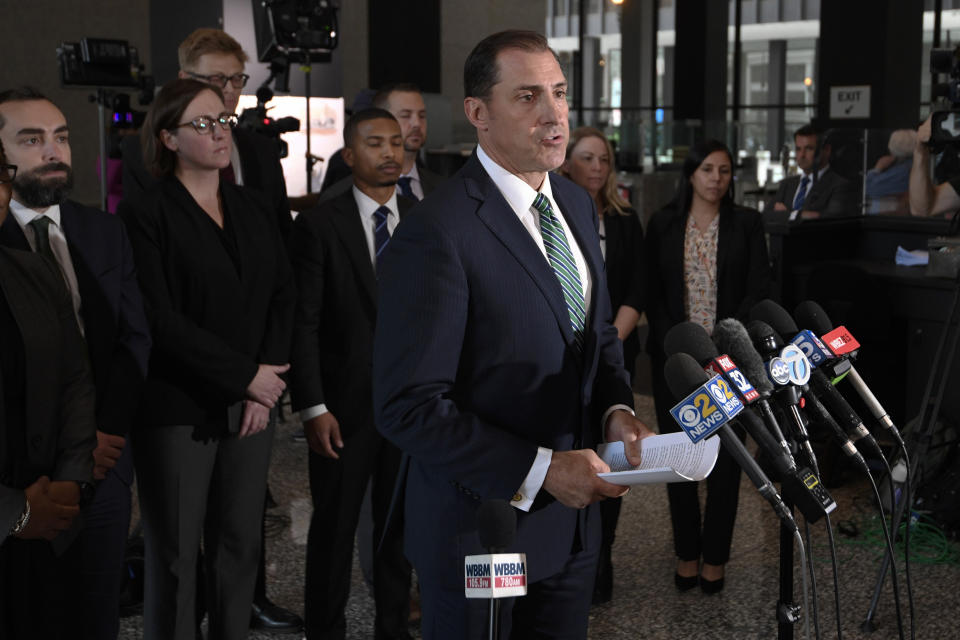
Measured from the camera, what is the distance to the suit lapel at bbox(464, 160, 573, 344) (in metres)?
1.70

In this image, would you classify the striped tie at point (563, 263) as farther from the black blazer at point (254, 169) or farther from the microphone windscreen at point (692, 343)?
the black blazer at point (254, 169)

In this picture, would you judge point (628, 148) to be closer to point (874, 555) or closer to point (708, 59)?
point (708, 59)

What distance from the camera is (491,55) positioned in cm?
173

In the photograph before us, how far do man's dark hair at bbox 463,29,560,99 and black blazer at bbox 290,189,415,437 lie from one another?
131cm

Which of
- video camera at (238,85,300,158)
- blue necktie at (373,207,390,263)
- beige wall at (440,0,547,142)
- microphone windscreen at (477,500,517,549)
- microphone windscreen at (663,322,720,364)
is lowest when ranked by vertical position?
microphone windscreen at (477,500,517,549)

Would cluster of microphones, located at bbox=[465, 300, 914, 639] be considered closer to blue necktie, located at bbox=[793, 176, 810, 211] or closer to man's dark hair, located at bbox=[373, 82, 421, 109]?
man's dark hair, located at bbox=[373, 82, 421, 109]

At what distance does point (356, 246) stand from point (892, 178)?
13.6 ft

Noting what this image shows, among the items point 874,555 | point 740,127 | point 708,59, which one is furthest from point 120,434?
point 708,59

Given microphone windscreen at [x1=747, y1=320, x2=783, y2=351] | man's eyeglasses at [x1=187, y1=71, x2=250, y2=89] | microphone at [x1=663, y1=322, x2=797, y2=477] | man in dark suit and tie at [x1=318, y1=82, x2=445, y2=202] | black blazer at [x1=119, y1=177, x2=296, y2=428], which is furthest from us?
man in dark suit and tie at [x1=318, y1=82, x2=445, y2=202]

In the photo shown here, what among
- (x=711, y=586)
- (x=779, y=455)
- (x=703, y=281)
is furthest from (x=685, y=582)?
(x=779, y=455)

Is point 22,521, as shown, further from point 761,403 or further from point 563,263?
point 761,403

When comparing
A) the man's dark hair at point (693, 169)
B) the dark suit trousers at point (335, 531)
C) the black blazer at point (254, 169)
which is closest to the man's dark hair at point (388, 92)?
the black blazer at point (254, 169)

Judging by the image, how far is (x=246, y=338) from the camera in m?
2.81

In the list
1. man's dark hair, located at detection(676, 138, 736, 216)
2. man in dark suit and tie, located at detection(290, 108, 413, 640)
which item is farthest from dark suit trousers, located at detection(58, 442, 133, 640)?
man's dark hair, located at detection(676, 138, 736, 216)
